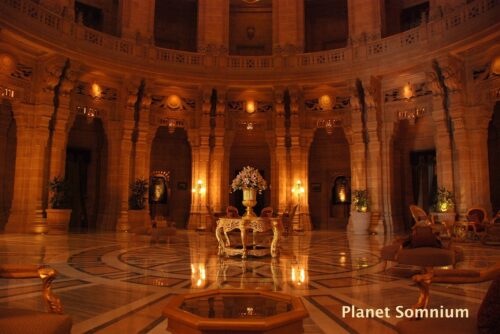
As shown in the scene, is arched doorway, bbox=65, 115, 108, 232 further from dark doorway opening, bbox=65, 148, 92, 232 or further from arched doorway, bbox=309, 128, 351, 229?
arched doorway, bbox=309, 128, 351, 229

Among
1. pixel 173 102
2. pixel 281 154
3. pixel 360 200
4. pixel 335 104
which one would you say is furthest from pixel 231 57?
pixel 360 200

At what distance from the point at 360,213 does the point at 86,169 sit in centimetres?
1155

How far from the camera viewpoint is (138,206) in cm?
1411

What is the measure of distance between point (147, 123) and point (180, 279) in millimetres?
10730

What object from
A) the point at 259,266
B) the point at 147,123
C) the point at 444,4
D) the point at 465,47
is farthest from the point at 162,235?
the point at 444,4

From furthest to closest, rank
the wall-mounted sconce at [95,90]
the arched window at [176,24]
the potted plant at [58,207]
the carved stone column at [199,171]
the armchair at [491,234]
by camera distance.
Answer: the arched window at [176,24]
the carved stone column at [199,171]
the wall-mounted sconce at [95,90]
the potted plant at [58,207]
the armchair at [491,234]

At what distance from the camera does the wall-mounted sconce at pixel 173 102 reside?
1568 cm

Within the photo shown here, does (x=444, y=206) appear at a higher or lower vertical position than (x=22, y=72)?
lower

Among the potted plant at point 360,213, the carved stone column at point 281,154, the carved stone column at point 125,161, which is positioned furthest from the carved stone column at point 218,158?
the potted plant at point 360,213

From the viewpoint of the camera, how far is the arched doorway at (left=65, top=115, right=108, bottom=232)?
16.4 meters

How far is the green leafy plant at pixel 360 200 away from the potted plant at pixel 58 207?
9798 millimetres

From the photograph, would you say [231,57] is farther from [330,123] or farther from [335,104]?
[330,123]

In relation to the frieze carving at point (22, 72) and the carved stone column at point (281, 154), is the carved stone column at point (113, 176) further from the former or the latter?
the carved stone column at point (281, 154)

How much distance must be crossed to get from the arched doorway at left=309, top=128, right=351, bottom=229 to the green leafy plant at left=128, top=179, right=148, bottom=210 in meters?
7.96
